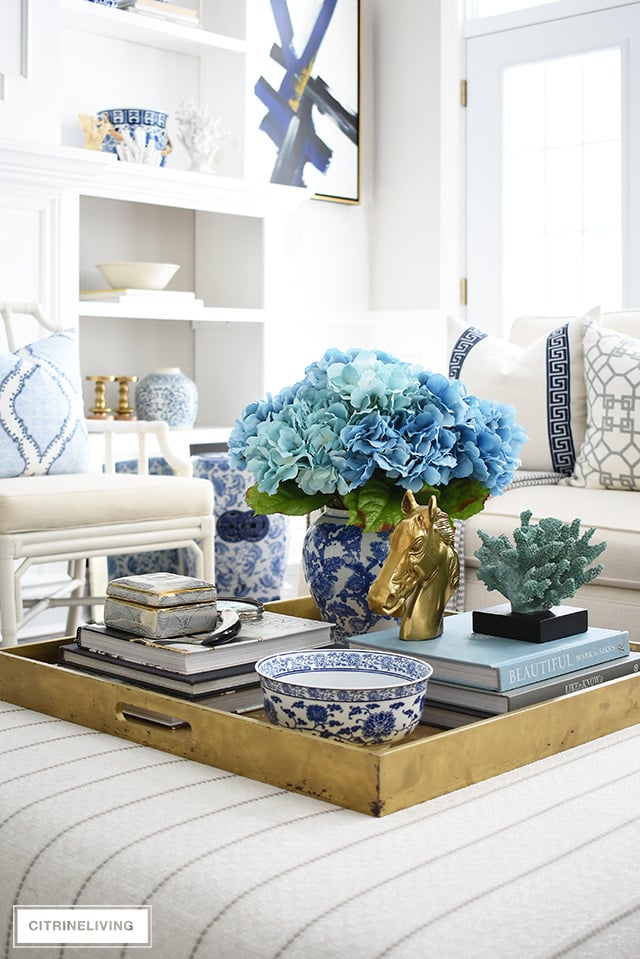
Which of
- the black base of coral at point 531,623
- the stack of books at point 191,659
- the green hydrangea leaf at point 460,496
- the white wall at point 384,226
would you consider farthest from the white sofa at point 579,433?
the white wall at point 384,226

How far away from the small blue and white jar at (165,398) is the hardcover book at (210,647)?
106 inches

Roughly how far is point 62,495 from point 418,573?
1620 mm

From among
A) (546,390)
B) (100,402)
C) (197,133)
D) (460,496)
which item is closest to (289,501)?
(460,496)

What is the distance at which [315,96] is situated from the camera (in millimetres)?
4668

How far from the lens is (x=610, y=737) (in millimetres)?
1217

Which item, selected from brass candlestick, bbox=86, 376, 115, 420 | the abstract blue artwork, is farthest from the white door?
brass candlestick, bbox=86, 376, 115, 420

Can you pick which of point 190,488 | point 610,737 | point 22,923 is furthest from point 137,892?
point 190,488

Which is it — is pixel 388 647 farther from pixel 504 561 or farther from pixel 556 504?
pixel 556 504

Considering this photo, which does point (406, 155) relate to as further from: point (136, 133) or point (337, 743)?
point (337, 743)

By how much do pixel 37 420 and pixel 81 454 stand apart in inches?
7.2

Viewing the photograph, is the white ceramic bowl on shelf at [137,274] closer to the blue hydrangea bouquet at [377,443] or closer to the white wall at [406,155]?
the white wall at [406,155]

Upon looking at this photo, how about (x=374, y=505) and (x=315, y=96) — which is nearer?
(x=374, y=505)

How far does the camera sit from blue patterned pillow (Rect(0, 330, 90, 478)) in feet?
9.45

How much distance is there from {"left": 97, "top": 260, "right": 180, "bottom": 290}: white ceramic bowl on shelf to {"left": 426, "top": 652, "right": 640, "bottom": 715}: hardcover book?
3.00m
